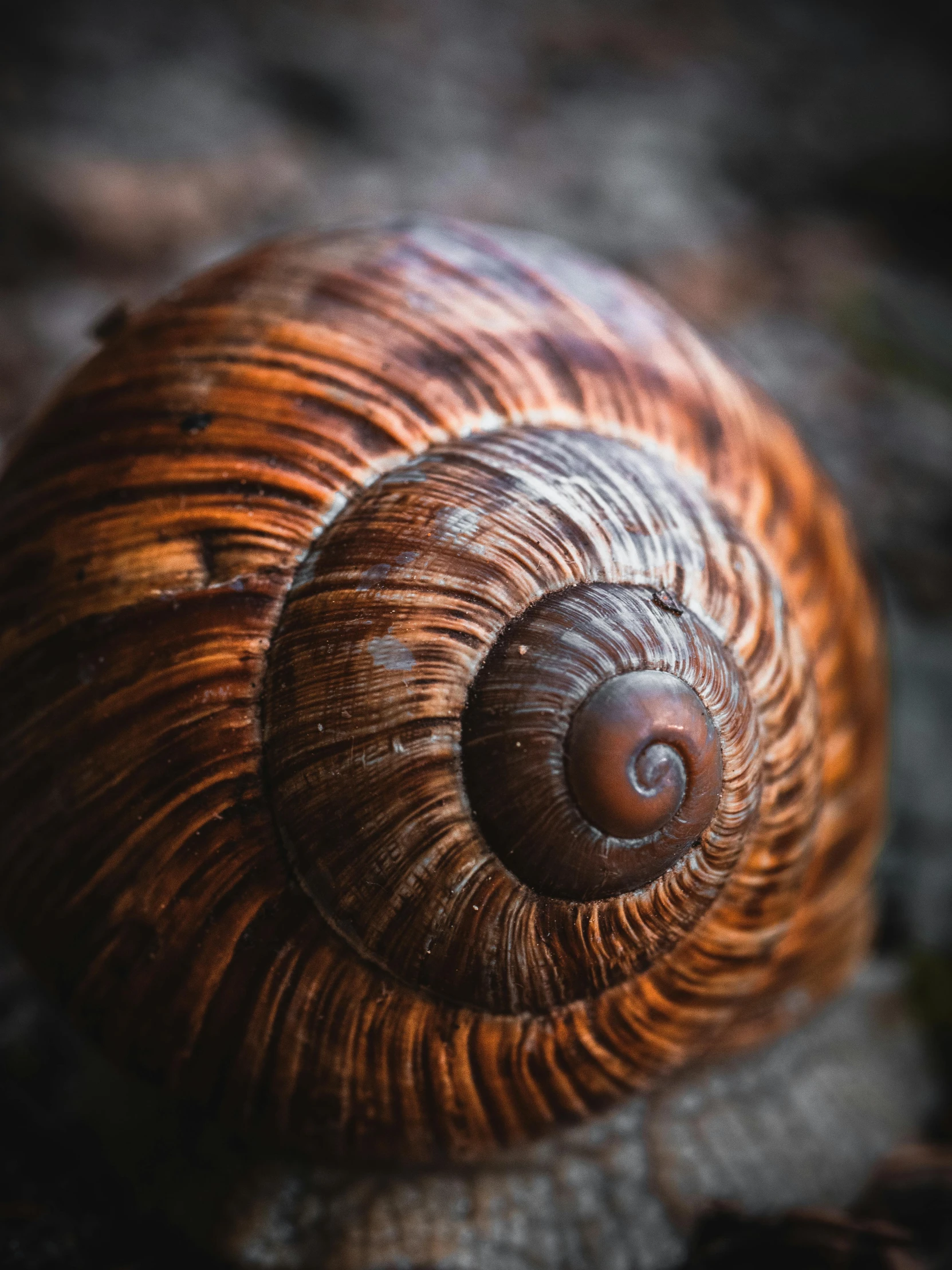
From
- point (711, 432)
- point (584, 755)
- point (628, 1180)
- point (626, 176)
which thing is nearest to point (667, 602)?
point (584, 755)

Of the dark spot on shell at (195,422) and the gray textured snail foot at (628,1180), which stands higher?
the dark spot on shell at (195,422)

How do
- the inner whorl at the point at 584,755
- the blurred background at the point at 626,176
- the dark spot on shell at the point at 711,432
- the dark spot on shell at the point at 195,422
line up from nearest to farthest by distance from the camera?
the inner whorl at the point at 584,755, the dark spot on shell at the point at 195,422, the dark spot on shell at the point at 711,432, the blurred background at the point at 626,176

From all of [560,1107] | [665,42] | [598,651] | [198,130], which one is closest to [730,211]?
[665,42]

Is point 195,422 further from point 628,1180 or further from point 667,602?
point 628,1180

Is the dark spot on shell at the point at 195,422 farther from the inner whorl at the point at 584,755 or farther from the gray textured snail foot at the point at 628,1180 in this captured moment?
the gray textured snail foot at the point at 628,1180

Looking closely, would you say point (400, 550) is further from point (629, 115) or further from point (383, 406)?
point (629, 115)

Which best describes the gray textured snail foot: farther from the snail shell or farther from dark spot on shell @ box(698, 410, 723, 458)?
dark spot on shell @ box(698, 410, 723, 458)

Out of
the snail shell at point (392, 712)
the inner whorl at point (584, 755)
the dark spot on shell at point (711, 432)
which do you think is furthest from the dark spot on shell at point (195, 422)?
the dark spot on shell at point (711, 432)
